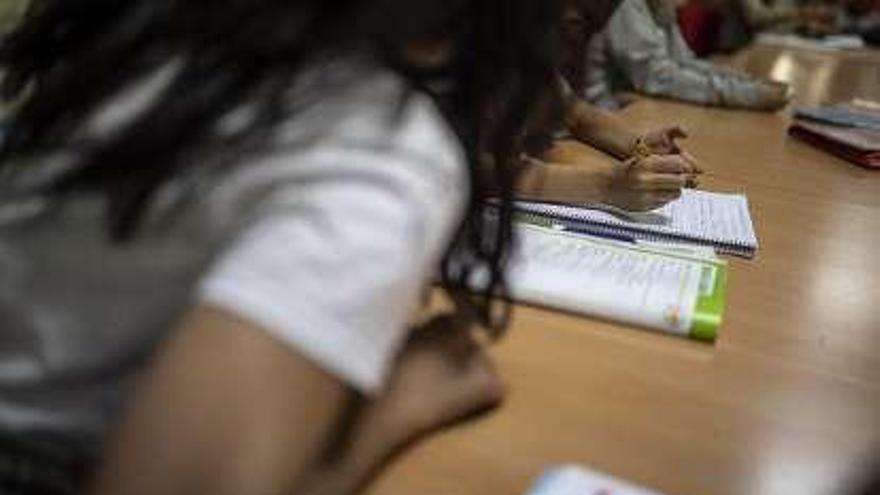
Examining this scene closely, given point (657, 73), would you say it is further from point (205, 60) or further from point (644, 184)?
point (205, 60)

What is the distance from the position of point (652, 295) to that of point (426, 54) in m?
0.38

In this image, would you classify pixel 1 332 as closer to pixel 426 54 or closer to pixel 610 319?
pixel 426 54

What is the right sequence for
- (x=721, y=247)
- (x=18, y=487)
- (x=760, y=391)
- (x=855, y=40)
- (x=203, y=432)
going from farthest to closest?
(x=855, y=40) < (x=721, y=247) < (x=760, y=391) < (x=18, y=487) < (x=203, y=432)

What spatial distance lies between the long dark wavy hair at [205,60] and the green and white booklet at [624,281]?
0.23m

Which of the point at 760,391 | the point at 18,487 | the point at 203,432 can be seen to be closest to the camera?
the point at 203,432

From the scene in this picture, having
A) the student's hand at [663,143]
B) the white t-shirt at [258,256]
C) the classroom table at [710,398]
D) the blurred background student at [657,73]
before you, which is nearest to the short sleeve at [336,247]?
the white t-shirt at [258,256]

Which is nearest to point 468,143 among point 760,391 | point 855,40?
point 760,391

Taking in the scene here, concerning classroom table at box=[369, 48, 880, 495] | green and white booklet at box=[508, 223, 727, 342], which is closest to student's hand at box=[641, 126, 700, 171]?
classroom table at box=[369, 48, 880, 495]

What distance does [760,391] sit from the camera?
713 mm

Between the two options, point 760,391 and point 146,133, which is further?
point 760,391

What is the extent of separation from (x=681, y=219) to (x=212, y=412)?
0.74m

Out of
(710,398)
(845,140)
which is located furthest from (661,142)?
(710,398)

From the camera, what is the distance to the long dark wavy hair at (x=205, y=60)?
1.49 ft

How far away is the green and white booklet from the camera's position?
0.78 m
